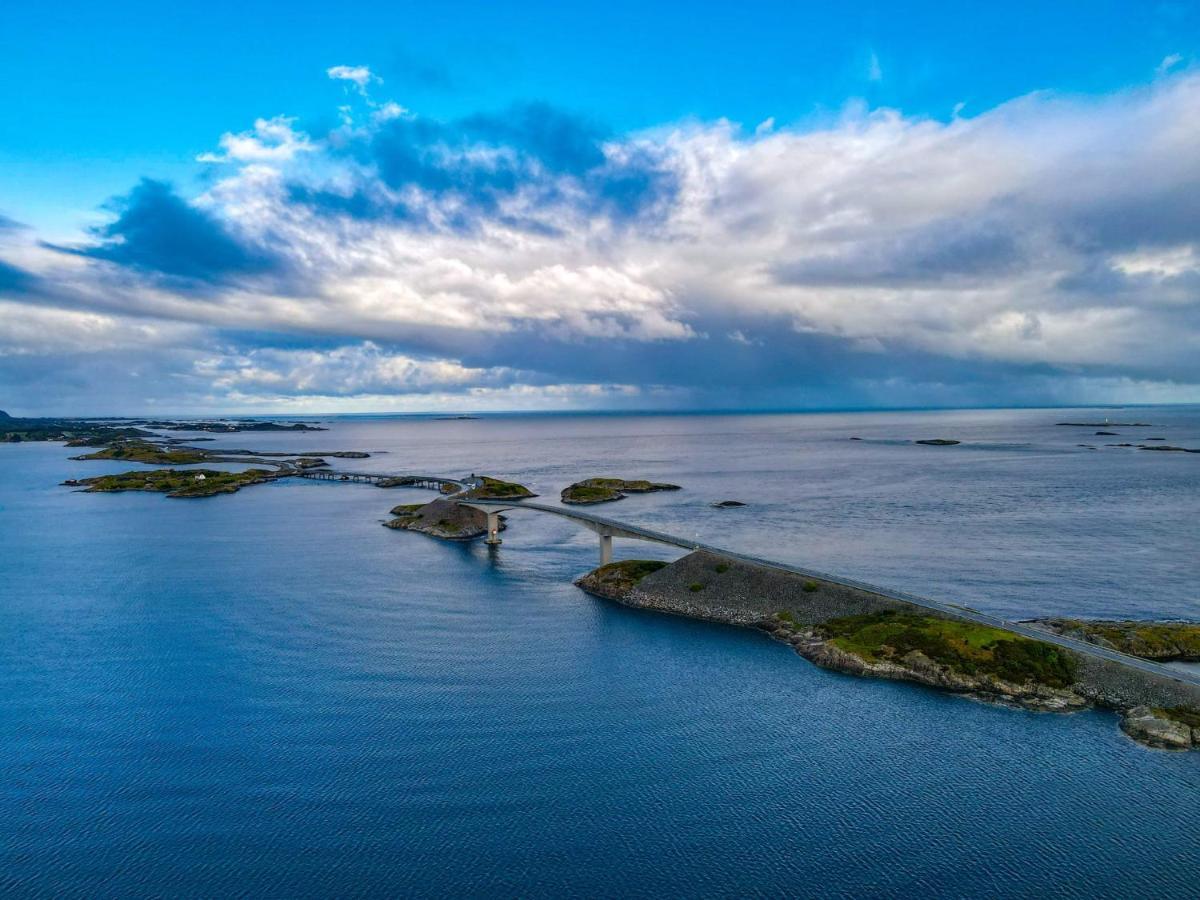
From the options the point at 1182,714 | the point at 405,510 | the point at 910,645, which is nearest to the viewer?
the point at 1182,714

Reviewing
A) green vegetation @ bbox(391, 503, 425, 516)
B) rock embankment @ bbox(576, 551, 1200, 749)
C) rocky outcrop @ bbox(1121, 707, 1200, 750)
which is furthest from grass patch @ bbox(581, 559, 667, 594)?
green vegetation @ bbox(391, 503, 425, 516)

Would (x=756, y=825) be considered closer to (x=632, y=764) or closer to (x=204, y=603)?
(x=632, y=764)

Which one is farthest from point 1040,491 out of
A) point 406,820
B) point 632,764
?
point 406,820

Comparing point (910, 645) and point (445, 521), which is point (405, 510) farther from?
point (910, 645)

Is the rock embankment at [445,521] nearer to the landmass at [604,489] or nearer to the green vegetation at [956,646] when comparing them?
the landmass at [604,489]

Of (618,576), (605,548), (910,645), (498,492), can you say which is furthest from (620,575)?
(498,492)

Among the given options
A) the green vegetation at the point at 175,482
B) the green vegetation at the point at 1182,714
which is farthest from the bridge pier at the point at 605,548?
the green vegetation at the point at 175,482
